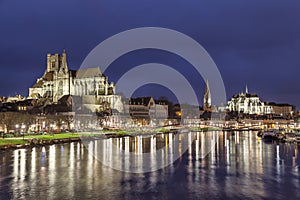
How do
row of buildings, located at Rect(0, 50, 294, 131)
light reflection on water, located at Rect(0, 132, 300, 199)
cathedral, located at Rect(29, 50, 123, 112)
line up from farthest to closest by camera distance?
cathedral, located at Rect(29, 50, 123, 112), row of buildings, located at Rect(0, 50, 294, 131), light reflection on water, located at Rect(0, 132, 300, 199)

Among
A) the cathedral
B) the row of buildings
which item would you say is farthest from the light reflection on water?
→ the cathedral

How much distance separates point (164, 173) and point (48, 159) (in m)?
12.9

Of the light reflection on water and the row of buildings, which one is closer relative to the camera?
the light reflection on water

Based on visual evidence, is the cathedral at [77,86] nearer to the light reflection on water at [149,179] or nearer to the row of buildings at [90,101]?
the row of buildings at [90,101]

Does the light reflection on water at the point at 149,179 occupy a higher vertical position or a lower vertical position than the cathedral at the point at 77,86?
lower

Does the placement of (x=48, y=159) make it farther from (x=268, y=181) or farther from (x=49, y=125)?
(x=49, y=125)

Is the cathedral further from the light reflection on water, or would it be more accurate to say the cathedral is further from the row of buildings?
the light reflection on water

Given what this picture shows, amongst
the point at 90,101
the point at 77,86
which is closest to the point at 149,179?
the point at 90,101

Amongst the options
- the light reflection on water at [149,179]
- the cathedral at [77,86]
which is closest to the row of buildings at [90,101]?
the cathedral at [77,86]

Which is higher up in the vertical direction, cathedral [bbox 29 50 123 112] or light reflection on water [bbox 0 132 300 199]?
cathedral [bbox 29 50 123 112]

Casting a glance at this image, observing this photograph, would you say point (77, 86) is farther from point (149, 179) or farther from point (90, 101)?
point (149, 179)

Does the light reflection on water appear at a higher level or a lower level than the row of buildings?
lower

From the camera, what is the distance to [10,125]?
6512 cm

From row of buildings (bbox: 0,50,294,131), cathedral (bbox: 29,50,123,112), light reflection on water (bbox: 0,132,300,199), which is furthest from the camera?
cathedral (bbox: 29,50,123,112)
